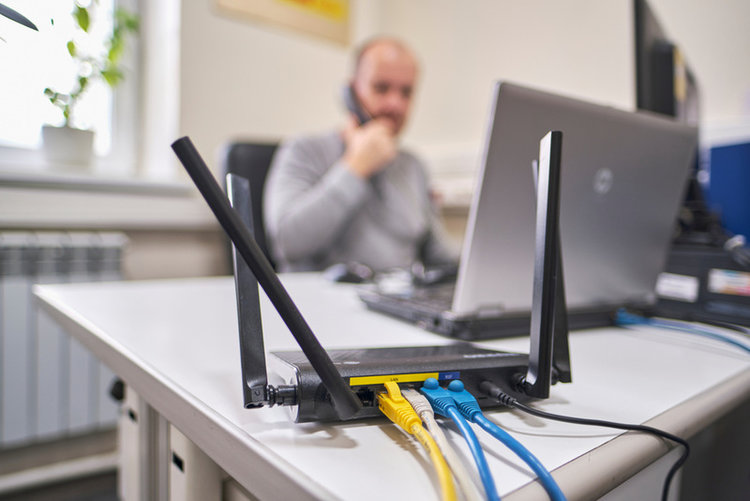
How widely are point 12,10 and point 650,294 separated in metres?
0.82

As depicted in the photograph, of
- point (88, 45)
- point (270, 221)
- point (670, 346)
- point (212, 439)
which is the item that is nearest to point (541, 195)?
point (212, 439)

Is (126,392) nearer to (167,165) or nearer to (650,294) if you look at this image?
(650,294)

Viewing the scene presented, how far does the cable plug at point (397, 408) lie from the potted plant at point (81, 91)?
1458mm

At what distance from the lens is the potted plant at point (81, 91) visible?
1403 mm

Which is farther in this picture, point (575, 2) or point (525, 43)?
point (525, 43)

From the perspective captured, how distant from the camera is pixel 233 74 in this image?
1813 mm

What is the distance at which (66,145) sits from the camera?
145 cm

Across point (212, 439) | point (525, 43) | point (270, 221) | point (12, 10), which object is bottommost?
point (212, 439)

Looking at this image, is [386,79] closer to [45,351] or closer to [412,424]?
[45,351]

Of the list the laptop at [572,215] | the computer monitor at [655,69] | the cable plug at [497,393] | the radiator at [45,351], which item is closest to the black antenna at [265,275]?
the cable plug at [497,393]

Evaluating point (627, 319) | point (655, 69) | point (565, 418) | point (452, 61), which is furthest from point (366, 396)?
point (452, 61)

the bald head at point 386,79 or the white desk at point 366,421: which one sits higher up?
the bald head at point 386,79

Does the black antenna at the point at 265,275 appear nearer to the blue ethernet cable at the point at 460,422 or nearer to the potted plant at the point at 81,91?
the blue ethernet cable at the point at 460,422

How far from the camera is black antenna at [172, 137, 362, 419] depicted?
287 millimetres
